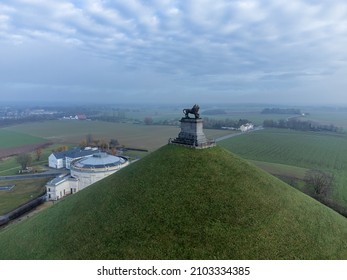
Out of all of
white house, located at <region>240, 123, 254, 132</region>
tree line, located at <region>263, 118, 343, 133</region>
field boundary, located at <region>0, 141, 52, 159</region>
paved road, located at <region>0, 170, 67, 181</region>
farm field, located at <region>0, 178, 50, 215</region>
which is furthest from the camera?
white house, located at <region>240, 123, 254, 132</region>

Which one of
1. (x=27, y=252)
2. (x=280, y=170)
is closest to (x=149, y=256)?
(x=27, y=252)

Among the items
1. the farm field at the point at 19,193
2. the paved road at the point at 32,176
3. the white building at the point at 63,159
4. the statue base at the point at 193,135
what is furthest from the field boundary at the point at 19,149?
the statue base at the point at 193,135

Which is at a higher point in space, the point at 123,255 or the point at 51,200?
the point at 123,255

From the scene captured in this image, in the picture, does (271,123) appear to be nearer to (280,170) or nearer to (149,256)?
(280,170)

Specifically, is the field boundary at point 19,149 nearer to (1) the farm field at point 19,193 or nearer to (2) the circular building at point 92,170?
(1) the farm field at point 19,193

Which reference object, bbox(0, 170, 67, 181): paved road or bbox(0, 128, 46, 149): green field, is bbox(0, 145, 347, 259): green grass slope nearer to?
bbox(0, 170, 67, 181): paved road

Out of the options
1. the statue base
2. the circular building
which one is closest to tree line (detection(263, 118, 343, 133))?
the circular building

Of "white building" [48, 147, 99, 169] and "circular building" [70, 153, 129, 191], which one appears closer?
"circular building" [70, 153, 129, 191]
